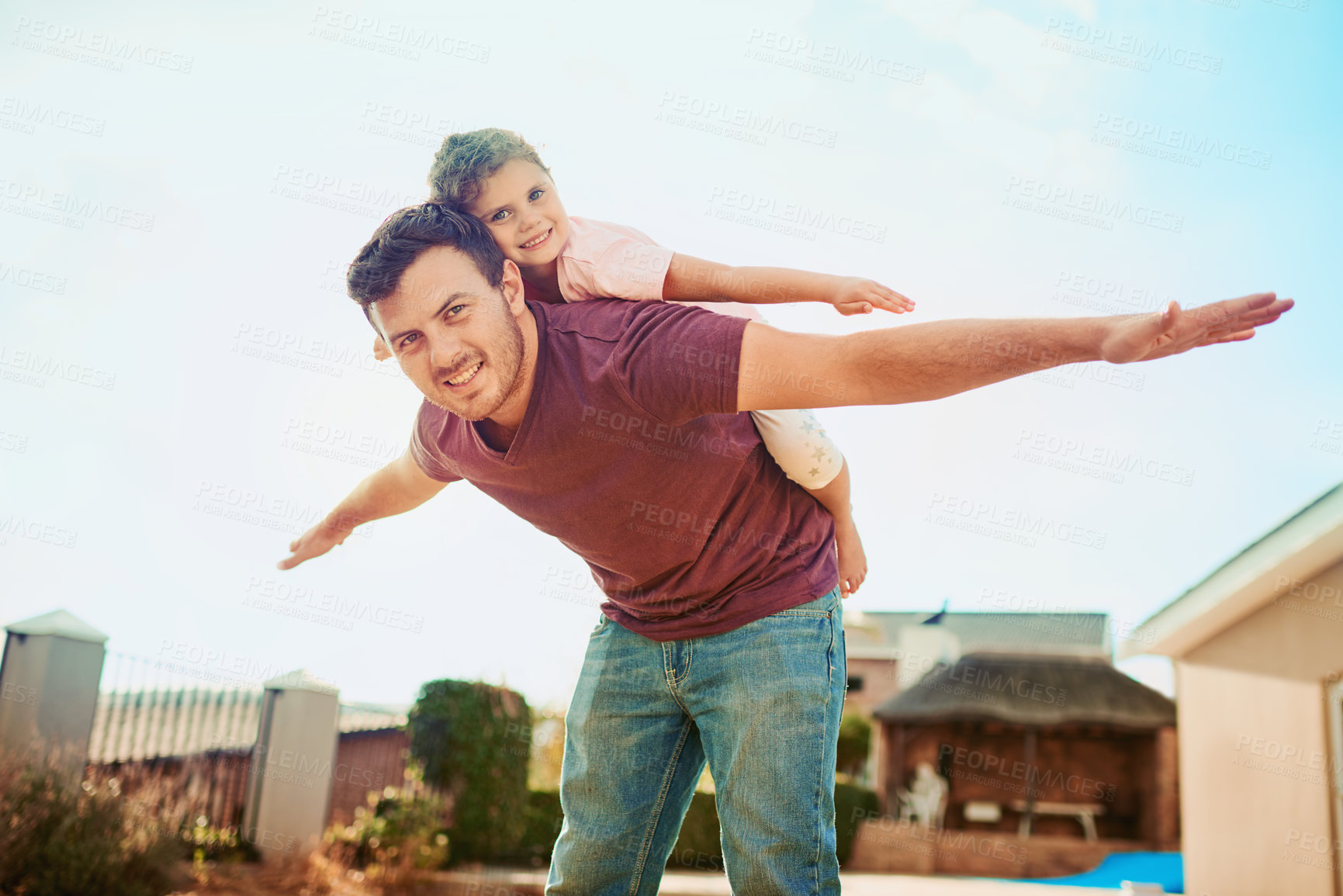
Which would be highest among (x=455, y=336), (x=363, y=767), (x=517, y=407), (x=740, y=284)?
(x=740, y=284)

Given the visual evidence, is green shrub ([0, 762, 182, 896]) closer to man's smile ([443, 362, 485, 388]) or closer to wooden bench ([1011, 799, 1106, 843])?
man's smile ([443, 362, 485, 388])

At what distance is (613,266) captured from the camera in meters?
2.32

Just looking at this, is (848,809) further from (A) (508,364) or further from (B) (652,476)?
(A) (508,364)

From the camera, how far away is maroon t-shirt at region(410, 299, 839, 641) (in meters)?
1.84

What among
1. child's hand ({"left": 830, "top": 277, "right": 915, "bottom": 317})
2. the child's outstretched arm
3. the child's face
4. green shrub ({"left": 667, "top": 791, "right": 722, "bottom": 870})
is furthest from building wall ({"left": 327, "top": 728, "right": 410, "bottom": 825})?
child's hand ({"left": 830, "top": 277, "right": 915, "bottom": 317})

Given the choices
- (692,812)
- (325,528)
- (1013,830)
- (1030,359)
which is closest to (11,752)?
(325,528)

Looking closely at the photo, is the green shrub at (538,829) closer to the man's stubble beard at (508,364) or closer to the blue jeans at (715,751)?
the blue jeans at (715,751)

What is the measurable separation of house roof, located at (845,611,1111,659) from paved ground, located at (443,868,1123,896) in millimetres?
8684

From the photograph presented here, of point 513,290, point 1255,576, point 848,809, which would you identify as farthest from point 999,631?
point 513,290

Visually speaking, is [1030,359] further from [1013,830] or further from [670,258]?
[1013,830]

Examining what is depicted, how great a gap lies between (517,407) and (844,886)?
9.04 meters

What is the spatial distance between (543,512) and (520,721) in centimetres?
732

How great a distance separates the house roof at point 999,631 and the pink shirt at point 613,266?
17.0 m

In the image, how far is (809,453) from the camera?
2150mm
